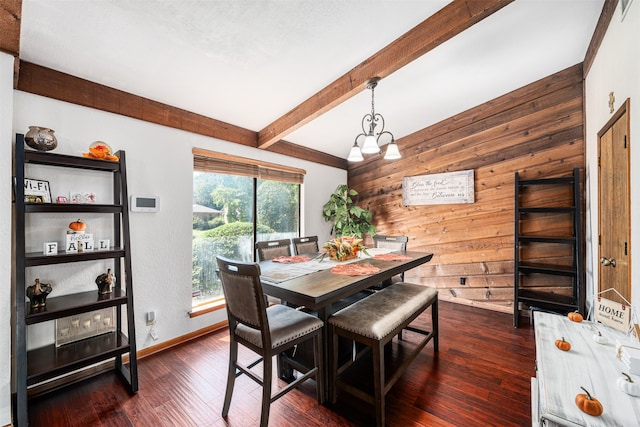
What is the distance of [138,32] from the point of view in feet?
5.81

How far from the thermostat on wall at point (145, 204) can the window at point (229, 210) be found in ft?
1.43

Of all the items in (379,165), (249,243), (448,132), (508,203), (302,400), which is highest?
(448,132)

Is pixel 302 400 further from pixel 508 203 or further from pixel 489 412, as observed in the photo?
pixel 508 203

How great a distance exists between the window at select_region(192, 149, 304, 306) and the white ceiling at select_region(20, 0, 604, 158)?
1.80ft

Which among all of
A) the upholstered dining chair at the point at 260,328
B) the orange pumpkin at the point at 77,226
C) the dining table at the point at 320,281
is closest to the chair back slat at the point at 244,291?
the upholstered dining chair at the point at 260,328

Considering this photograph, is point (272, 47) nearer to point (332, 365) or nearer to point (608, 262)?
point (332, 365)

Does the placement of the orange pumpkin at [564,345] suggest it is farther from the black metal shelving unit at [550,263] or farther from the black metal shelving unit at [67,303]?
the black metal shelving unit at [67,303]

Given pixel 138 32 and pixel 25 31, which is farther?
pixel 138 32

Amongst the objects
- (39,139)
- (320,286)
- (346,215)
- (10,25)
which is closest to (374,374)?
(320,286)

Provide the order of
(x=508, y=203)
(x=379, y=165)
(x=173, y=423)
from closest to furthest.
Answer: (x=173, y=423)
(x=508, y=203)
(x=379, y=165)

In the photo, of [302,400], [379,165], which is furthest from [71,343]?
[379,165]

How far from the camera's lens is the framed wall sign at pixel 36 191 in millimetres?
1740

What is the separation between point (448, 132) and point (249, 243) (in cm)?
316

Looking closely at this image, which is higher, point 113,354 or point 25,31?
point 25,31
